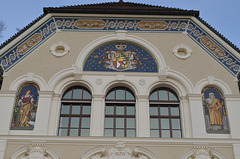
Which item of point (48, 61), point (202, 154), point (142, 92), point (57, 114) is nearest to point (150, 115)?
point (142, 92)

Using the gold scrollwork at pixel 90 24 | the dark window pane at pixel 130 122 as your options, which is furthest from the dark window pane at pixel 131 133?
the gold scrollwork at pixel 90 24

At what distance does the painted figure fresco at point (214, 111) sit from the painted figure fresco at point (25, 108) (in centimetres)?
599

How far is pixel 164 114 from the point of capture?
49.1 feet

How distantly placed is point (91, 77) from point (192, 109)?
3809mm

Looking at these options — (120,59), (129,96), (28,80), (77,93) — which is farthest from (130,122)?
(28,80)

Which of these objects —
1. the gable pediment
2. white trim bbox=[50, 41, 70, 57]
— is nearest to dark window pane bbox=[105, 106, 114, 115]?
white trim bbox=[50, 41, 70, 57]

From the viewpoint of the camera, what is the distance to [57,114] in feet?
47.9

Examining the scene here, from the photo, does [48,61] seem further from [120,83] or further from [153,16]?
[153,16]

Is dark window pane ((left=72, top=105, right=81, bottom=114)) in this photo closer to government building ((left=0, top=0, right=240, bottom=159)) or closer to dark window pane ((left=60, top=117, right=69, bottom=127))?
government building ((left=0, top=0, right=240, bottom=159))

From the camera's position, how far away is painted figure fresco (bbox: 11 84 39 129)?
47.1 feet

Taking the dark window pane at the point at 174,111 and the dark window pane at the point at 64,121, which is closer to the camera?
the dark window pane at the point at 64,121

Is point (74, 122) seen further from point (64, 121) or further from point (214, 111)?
point (214, 111)

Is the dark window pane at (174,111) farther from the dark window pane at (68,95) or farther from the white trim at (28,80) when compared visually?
the white trim at (28,80)

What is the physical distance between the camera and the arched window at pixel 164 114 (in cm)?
1448
